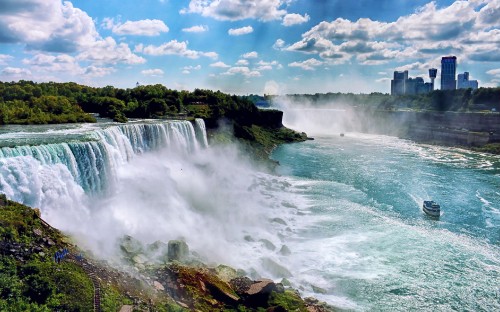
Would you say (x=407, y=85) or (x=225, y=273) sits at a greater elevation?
(x=407, y=85)

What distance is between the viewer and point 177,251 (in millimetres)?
16328

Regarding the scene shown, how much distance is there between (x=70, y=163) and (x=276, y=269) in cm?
1058

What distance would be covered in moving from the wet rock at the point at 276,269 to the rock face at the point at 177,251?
369 cm

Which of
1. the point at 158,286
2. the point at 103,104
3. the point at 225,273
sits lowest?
the point at 225,273

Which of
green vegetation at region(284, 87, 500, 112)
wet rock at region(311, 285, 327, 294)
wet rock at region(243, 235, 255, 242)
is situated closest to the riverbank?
wet rock at region(311, 285, 327, 294)

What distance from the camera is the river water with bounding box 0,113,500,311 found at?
16.7m

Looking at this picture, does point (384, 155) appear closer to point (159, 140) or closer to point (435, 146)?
point (435, 146)

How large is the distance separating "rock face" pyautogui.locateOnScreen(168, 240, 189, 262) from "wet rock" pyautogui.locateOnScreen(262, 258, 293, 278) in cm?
369

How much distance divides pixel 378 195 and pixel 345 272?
14.8 m

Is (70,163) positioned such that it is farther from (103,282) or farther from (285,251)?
(285,251)

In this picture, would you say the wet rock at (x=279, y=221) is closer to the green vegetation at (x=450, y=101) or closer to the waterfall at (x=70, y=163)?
the waterfall at (x=70, y=163)

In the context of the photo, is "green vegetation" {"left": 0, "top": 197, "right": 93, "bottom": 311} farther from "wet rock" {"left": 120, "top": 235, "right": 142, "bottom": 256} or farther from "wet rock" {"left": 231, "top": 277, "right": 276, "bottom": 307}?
"wet rock" {"left": 231, "top": 277, "right": 276, "bottom": 307}

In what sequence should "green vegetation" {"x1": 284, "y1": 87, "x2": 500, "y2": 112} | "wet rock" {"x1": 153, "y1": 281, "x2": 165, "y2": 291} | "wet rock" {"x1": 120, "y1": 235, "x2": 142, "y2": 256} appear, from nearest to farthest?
"wet rock" {"x1": 153, "y1": 281, "x2": 165, "y2": 291} < "wet rock" {"x1": 120, "y1": 235, "x2": 142, "y2": 256} < "green vegetation" {"x1": 284, "y1": 87, "x2": 500, "y2": 112}

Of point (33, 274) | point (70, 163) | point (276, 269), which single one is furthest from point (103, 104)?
point (33, 274)
